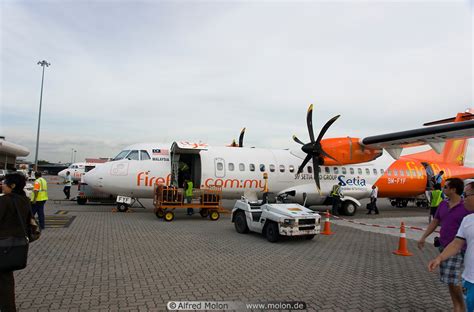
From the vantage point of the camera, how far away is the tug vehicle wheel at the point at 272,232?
9320 millimetres

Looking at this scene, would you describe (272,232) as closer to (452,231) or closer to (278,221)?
(278,221)

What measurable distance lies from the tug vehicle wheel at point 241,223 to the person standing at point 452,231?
20.9 feet

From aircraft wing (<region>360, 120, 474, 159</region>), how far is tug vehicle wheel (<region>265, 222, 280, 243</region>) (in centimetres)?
875

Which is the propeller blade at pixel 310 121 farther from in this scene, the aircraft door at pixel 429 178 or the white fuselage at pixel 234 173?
the aircraft door at pixel 429 178

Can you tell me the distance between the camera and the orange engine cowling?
16797 mm

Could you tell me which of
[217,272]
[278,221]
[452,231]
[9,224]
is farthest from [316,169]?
[9,224]

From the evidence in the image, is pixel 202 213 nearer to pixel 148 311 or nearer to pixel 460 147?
pixel 148 311

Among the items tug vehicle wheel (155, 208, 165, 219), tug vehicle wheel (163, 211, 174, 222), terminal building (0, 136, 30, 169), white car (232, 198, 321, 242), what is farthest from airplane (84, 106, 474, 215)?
terminal building (0, 136, 30, 169)

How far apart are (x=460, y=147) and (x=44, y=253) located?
24187 millimetres

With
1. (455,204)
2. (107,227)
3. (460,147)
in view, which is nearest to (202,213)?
(107,227)

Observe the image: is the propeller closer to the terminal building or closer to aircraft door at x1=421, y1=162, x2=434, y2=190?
Result: aircraft door at x1=421, y1=162, x2=434, y2=190

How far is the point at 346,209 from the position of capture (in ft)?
55.8

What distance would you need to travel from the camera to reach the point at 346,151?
55.4ft

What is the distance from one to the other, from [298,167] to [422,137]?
5.84m
